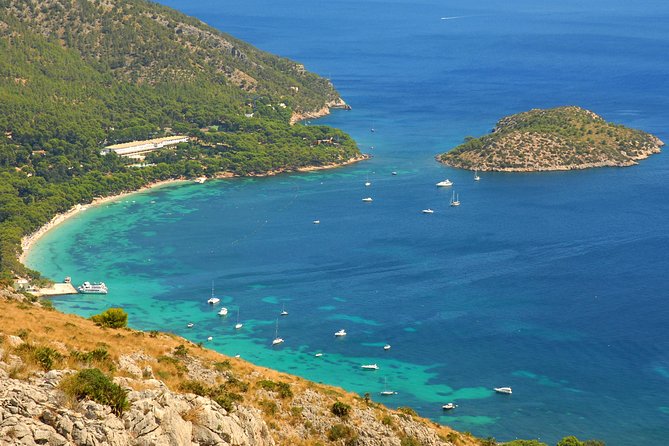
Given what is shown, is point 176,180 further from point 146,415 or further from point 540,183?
point 146,415

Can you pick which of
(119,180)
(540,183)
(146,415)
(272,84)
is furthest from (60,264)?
(272,84)

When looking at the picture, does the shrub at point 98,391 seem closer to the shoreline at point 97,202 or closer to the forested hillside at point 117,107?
the shoreline at point 97,202

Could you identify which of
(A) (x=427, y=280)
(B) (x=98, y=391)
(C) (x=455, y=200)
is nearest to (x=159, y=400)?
(B) (x=98, y=391)

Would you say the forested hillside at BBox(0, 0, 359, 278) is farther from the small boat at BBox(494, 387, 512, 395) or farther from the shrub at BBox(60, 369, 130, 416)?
the shrub at BBox(60, 369, 130, 416)

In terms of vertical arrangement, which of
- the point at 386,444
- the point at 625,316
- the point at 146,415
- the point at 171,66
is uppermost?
the point at 171,66

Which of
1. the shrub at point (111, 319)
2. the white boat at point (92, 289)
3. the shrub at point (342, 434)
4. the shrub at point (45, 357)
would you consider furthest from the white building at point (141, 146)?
Result: the shrub at point (45, 357)

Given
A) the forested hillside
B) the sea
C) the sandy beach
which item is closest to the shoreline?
the sandy beach
